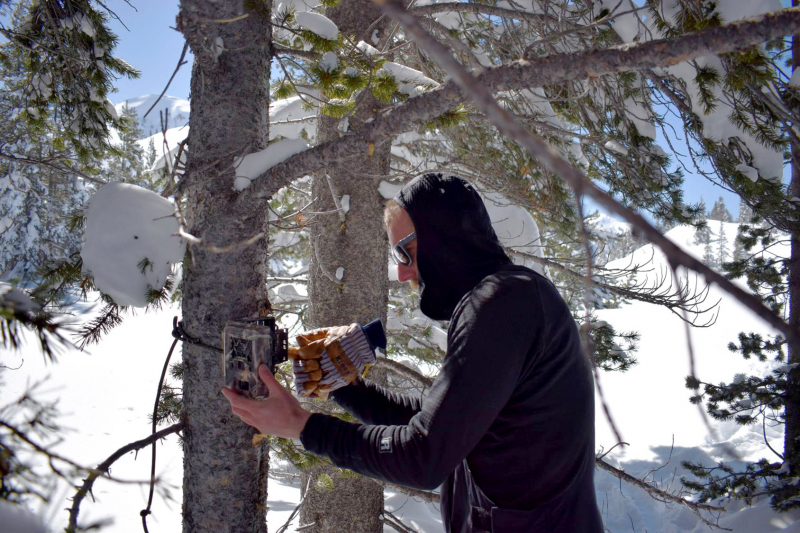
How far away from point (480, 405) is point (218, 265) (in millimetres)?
1265

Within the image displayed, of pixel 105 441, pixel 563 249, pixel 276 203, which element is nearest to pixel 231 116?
pixel 276 203

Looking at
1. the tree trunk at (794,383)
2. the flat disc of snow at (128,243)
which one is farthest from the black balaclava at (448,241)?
the tree trunk at (794,383)

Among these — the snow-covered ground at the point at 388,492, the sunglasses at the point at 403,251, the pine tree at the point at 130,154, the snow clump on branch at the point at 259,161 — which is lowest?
the snow-covered ground at the point at 388,492

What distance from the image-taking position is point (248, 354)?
5.49 ft

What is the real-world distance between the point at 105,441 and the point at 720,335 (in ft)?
94.6

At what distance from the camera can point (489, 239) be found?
178 cm

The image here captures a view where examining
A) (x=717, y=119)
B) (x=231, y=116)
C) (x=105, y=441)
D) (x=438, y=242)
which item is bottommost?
(x=105, y=441)

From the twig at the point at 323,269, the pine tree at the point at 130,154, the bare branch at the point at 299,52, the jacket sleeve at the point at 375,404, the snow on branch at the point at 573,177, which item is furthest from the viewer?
the pine tree at the point at 130,154

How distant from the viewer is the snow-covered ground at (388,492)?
7.54 m

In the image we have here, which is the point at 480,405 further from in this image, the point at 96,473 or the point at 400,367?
the point at 400,367

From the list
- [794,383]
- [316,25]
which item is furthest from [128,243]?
[794,383]

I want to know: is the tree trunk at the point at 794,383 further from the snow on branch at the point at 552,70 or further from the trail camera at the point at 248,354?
the trail camera at the point at 248,354

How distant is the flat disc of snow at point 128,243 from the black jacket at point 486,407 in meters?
0.95

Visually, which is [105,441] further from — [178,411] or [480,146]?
[480,146]
